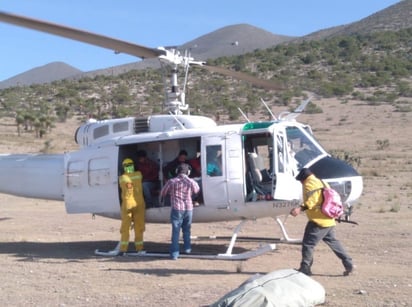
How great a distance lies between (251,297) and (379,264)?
14.8ft

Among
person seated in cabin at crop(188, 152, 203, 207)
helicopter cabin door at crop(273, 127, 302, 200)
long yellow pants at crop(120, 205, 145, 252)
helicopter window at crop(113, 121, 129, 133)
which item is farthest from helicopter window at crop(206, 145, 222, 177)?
helicopter window at crop(113, 121, 129, 133)

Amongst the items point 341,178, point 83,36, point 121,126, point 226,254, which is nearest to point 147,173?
point 121,126

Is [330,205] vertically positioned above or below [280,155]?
below

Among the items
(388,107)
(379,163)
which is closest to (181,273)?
(379,163)

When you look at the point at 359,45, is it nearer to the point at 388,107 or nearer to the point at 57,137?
the point at 388,107

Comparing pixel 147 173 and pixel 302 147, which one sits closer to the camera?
pixel 302 147

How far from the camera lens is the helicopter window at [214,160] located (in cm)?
1189

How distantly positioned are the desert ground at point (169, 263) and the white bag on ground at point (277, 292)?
1.49 feet

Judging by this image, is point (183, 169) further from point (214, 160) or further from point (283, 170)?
point (283, 170)

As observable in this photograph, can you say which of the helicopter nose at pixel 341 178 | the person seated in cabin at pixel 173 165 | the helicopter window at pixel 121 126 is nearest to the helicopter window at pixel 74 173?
the helicopter window at pixel 121 126

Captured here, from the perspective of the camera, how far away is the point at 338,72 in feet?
202

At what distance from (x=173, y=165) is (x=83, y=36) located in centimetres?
390

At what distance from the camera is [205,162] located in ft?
39.3

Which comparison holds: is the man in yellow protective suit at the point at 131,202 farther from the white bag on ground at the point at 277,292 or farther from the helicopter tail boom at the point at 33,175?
the white bag on ground at the point at 277,292
